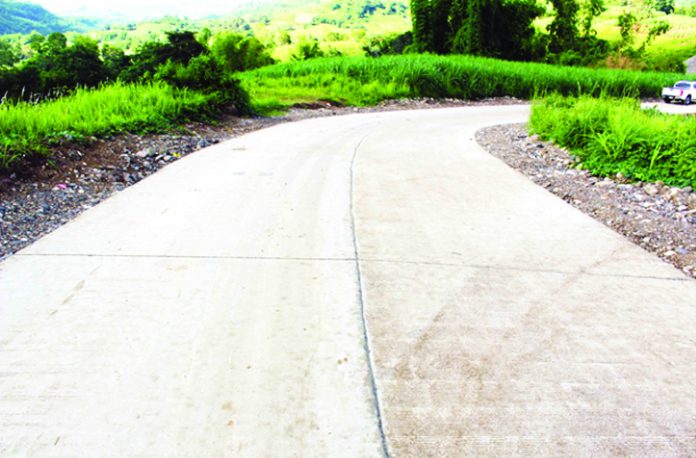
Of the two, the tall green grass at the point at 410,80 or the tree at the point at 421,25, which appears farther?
the tree at the point at 421,25

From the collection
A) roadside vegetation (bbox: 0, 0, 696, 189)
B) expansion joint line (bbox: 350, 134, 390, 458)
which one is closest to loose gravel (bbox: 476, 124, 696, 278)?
roadside vegetation (bbox: 0, 0, 696, 189)

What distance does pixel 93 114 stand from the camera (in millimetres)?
9047

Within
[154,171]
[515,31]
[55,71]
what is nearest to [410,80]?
[154,171]

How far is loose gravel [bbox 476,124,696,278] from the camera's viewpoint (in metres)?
5.16

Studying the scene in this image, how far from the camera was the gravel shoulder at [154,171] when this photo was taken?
5167mm

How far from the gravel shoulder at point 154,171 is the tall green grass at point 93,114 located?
26 centimetres

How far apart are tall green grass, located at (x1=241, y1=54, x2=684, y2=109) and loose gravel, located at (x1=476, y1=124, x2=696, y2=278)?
10.1 meters

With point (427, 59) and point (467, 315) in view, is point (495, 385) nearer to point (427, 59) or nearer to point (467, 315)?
point (467, 315)

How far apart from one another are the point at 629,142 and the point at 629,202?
1706mm

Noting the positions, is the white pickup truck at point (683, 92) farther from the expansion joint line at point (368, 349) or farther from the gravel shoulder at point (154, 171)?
the expansion joint line at point (368, 349)

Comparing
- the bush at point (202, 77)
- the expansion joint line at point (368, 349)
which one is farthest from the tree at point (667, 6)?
the expansion joint line at point (368, 349)

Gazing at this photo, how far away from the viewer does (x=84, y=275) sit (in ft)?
12.9

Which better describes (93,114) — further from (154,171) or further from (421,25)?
(421,25)

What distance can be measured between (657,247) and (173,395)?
4.48 m
